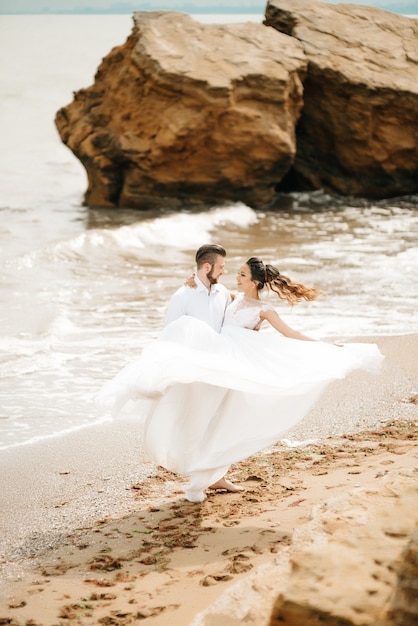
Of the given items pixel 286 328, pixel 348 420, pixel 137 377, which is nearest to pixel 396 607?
pixel 137 377

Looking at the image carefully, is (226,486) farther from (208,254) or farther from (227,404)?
(208,254)

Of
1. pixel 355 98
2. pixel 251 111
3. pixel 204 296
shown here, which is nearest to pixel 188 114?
pixel 251 111

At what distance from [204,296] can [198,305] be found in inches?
2.8

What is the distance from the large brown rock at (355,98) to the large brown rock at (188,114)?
92 centimetres

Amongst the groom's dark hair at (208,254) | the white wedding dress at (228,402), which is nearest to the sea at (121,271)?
the white wedding dress at (228,402)

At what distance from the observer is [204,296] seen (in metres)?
5.39

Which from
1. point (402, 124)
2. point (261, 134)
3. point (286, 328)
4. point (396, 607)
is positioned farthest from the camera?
point (402, 124)

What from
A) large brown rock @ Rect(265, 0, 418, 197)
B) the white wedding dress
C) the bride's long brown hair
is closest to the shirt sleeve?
the white wedding dress

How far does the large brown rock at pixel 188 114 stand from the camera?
52.2ft

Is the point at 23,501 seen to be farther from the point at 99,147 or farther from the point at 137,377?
the point at 99,147

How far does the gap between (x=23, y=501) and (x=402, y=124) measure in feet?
48.3

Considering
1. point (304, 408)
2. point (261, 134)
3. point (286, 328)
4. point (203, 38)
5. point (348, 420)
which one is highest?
point (203, 38)

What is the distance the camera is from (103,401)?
497 cm

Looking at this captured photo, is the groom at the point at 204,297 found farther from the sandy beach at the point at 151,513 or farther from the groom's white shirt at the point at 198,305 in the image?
the sandy beach at the point at 151,513
